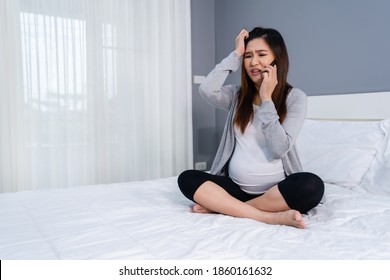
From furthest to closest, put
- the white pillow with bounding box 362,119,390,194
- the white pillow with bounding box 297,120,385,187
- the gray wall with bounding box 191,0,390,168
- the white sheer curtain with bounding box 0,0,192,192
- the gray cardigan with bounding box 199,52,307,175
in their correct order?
the white sheer curtain with bounding box 0,0,192,192 → the gray wall with bounding box 191,0,390,168 → the white pillow with bounding box 297,120,385,187 → the white pillow with bounding box 362,119,390,194 → the gray cardigan with bounding box 199,52,307,175

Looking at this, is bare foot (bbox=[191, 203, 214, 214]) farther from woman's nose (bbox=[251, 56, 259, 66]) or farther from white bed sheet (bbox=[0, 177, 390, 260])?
woman's nose (bbox=[251, 56, 259, 66])

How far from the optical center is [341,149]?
1.72m

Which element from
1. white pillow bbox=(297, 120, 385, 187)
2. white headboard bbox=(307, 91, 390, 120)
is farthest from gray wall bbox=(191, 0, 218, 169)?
white pillow bbox=(297, 120, 385, 187)

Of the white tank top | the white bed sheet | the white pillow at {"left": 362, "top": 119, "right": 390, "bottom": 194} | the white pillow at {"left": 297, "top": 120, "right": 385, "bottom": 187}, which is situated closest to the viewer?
the white bed sheet

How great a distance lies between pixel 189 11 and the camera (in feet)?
9.69

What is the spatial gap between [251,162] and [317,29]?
1328 mm

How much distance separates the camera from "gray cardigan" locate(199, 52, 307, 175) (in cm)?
125

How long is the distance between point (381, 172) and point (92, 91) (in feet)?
6.34

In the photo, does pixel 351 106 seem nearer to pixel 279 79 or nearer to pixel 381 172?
pixel 381 172

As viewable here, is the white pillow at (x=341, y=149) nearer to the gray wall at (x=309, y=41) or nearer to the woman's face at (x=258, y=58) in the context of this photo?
the gray wall at (x=309, y=41)

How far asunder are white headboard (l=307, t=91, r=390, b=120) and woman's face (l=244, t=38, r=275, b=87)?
782 mm

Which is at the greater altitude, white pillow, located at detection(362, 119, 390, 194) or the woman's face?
the woman's face

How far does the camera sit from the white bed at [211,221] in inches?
33.9
